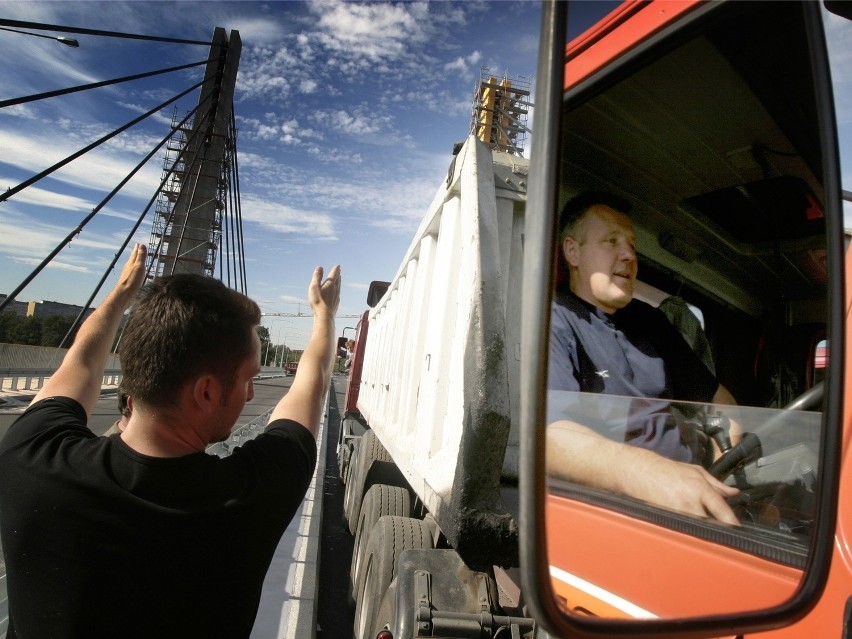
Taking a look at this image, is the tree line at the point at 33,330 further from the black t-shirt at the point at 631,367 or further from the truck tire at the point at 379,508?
the black t-shirt at the point at 631,367

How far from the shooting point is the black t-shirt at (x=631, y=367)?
50.7 inches

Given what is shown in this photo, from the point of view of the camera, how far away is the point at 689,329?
6.19ft

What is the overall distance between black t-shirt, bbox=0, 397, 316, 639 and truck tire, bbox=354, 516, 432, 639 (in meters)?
1.56

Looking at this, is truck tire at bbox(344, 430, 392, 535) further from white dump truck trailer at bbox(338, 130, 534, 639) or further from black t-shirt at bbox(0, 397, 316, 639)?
black t-shirt at bbox(0, 397, 316, 639)

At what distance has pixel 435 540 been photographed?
2.97 metres

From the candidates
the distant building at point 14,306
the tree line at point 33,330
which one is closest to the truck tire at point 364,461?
the distant building at point 14,306

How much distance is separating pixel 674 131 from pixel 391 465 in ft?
12.4

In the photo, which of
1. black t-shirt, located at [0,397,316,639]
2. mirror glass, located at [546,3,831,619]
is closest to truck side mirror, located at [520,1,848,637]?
mirror glass, located at [546,3,831,619]

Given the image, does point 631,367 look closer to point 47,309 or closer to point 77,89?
point 77,89

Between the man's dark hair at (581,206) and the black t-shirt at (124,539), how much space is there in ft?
3.17

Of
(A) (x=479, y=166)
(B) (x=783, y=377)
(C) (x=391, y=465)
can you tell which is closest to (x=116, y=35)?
(C) (x=391, y=465)

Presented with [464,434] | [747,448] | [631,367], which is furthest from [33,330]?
[747,448]

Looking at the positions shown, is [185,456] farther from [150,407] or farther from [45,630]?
[45,630]

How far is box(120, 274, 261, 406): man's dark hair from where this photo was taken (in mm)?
1376
